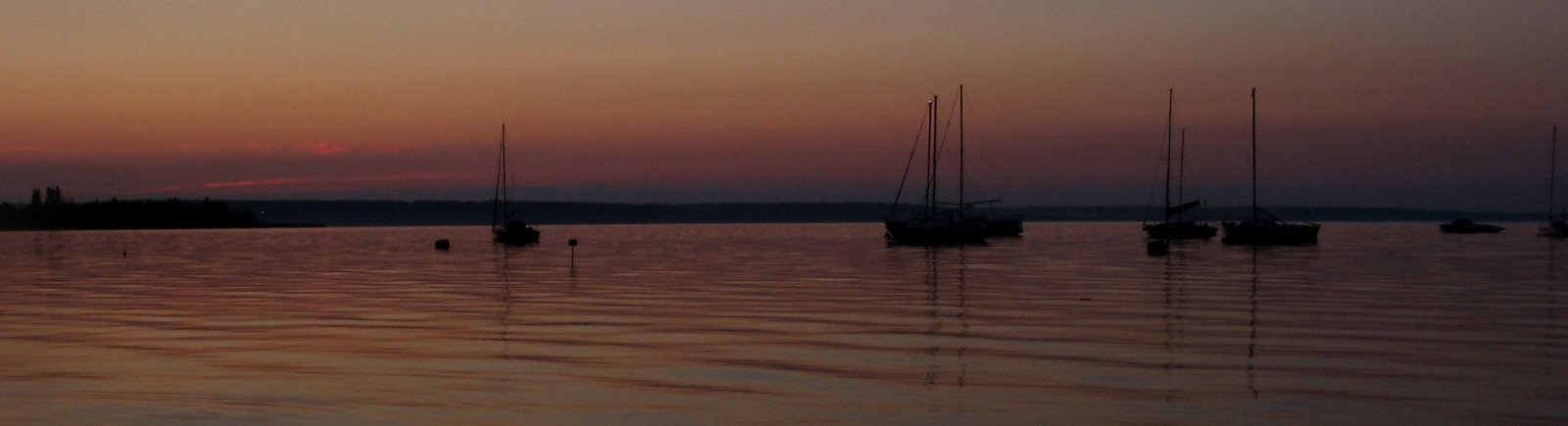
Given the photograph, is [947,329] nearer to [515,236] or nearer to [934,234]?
[934,234]

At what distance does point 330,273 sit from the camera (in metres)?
54.7

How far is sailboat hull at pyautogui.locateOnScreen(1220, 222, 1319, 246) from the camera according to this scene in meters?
94.2

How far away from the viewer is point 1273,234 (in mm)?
94438

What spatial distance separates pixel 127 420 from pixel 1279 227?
284 feet

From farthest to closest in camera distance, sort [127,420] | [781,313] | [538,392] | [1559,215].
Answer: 1. [1559,215]
2. [781,313]
3. [538,392]
4. [127,420]

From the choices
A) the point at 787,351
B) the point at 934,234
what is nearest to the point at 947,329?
the point at 787,351

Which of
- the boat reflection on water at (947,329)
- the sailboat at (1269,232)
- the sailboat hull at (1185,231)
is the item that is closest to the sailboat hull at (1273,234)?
the sailboat at (1269,232)

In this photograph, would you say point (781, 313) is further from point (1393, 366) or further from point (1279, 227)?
point (1279, 227)

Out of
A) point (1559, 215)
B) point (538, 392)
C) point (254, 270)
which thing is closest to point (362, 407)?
point (538, 392)

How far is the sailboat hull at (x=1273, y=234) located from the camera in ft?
309

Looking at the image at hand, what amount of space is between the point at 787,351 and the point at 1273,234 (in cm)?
7699

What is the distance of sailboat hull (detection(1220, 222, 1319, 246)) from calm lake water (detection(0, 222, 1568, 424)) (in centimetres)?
4753

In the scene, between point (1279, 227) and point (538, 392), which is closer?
point (538, 392)

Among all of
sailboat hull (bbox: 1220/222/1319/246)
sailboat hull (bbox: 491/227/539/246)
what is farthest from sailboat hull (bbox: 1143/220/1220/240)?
sailboat hull (bbox: 491/227/539/246)
